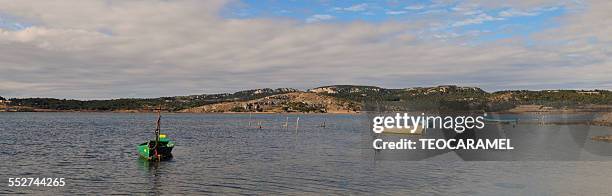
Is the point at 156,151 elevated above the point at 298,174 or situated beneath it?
elevated above

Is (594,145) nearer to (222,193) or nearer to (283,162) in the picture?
(283,162)

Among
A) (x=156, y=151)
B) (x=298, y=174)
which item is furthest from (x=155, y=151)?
(x=298, y=174)

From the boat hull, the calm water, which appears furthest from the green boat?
the calm water

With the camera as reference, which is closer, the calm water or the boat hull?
the calm water

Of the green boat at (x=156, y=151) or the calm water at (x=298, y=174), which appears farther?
the green boat at (x=156, y=151)

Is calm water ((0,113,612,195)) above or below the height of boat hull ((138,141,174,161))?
below

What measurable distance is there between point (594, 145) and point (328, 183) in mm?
55322

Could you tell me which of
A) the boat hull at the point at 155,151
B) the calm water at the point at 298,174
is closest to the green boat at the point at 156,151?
the boat hull at the point at 155,151

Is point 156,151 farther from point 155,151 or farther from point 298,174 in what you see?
point 298,174

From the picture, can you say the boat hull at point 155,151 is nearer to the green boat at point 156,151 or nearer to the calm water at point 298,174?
the green boat at point 156,151

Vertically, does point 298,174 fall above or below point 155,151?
below

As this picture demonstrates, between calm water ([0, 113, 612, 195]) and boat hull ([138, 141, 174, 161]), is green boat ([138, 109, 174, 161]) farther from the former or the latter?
calm water ([0, 113, 612, 195])

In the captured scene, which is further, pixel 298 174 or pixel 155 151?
pixel 155 151

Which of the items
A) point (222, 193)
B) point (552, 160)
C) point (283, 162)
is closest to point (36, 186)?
point (222, 193)
